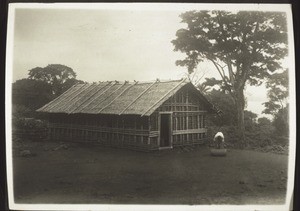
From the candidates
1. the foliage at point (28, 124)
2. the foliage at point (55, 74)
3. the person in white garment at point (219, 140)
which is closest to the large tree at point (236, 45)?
the person in white garment at point (219, 140)

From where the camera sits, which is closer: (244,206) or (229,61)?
(244,206)

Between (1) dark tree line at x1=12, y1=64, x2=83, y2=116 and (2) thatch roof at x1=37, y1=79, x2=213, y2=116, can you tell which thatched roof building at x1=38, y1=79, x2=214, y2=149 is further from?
(1) dark tree line at x1=12, y1=64, x2=83, y2=116

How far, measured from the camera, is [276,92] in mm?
4465

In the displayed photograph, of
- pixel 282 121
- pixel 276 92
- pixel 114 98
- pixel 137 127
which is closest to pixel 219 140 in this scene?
pixel 282 121

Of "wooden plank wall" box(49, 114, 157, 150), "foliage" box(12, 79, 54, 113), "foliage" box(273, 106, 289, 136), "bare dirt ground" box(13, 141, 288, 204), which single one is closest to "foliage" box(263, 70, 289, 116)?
"foliage" box(273, 106, 289, 136)

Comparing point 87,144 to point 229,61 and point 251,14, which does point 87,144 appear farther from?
point 251,14

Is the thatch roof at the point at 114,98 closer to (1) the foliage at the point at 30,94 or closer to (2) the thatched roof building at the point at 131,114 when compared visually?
(2) the thatched roof building at the point at 131,114

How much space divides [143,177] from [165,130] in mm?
739

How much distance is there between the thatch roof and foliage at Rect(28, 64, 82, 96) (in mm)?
122

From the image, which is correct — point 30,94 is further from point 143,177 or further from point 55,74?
point 143,177

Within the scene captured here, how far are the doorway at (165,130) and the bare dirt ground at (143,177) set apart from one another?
14 centimetres

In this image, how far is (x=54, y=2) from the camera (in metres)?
4.49

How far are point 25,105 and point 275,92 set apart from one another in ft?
11.8

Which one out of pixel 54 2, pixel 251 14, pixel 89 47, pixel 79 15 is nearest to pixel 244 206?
pixel 251 14
